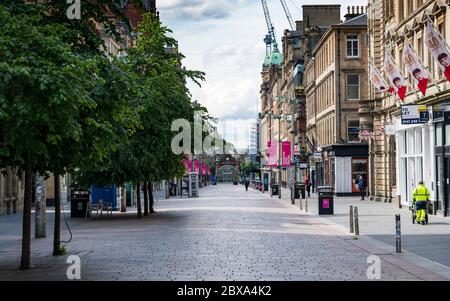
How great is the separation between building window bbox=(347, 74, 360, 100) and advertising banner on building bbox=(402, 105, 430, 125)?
37394mm

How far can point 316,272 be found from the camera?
15180mm

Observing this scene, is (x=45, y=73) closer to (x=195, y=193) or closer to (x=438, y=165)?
(x=438, y=165)

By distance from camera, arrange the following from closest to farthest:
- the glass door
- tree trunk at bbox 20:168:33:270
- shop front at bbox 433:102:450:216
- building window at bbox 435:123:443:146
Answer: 1. tree trunk at bbox 20:168:33:270
2. shop front at bbox 433:102:450:216
3. building window at bbox 435:123:443:146
4. the glass door

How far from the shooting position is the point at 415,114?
32156 millimetres

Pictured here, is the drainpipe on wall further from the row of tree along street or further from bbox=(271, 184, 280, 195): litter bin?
the row of tree along street

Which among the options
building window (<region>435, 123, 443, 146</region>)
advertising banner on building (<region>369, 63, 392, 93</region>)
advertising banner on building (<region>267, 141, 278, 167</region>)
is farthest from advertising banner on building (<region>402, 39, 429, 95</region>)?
advertising banner on building (<region>267, 141, 278, 167</region>)

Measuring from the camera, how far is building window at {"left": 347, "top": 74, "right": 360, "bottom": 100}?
6938 centimetres

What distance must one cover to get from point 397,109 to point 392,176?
5689 mm

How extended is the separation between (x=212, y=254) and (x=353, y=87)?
5271cm

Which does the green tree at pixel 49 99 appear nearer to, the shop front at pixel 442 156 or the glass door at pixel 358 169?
the shop front at pixel 442 156

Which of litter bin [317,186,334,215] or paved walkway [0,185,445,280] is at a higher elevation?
litter bin [317,186,334,215]

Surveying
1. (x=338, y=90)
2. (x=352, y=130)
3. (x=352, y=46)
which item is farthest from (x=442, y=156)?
(x=352, y=46)

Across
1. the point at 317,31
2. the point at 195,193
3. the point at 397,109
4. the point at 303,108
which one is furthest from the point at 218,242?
→ the point at 303,108

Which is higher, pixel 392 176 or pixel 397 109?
pixel 397 109
